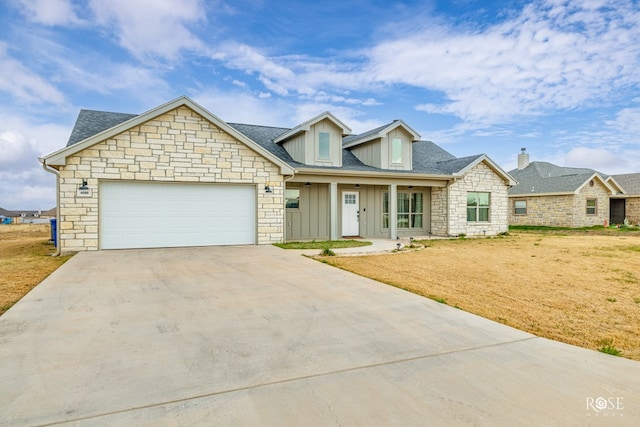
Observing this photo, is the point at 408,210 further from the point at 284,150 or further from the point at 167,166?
the point at 167,166

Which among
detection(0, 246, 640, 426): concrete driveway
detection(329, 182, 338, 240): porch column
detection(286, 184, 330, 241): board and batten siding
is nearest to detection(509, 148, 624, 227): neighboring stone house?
detection(286, 184, 330, 241): board and batten siding

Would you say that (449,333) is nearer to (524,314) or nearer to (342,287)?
(524,314)

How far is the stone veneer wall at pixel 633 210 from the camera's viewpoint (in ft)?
87.3

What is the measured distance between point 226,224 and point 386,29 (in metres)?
9.93

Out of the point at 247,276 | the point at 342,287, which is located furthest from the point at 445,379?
the point at 247,276

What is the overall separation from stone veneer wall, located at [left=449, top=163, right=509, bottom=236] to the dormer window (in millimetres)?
6167

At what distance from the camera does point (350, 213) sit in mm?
15938

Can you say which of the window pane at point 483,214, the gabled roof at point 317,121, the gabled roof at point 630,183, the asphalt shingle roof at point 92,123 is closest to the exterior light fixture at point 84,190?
the asphalt shingle roof at point 92,123

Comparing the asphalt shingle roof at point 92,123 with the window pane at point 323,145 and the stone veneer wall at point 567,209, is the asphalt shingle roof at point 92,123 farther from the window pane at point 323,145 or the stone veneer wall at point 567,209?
the stone veneer wall at point 567,209

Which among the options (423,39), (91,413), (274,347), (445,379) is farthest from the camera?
(423,39)

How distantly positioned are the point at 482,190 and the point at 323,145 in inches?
333

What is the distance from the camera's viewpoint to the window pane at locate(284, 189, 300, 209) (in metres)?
14.7

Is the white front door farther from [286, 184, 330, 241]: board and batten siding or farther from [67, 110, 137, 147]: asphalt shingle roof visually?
[67, 110, 137, 147]: asphalt shingle roof

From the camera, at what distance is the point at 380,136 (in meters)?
15.5
